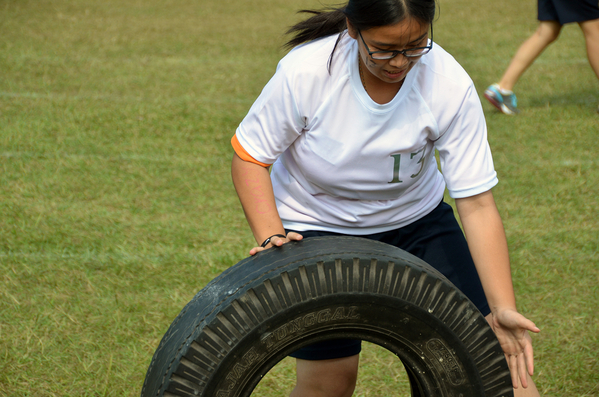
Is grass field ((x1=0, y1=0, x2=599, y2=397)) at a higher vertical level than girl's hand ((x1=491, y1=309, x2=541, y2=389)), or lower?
lower

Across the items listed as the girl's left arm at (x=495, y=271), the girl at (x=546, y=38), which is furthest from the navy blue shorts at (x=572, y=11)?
the girl's left arm at (x=495, y=271)

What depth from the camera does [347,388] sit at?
2.20 meters

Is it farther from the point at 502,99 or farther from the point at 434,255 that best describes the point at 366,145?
the point at 502,99

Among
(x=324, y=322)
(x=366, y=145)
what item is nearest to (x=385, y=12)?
(x=366, y=145)

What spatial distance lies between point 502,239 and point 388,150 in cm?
45

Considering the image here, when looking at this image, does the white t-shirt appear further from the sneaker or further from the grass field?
the sneaker

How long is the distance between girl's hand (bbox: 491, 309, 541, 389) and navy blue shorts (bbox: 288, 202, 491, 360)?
17 cm

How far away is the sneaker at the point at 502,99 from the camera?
221 inches

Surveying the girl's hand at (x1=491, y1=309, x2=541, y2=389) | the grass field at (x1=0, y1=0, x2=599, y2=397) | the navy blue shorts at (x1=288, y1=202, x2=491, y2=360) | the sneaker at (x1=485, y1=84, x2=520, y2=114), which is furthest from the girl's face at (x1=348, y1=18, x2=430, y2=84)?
the sneaker at (x1=485, y1=84, x2=520, y2=114)

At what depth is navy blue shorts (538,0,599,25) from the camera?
5262mm

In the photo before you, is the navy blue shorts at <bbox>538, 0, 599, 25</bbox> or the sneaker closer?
the navy blue shorts at <bbox>538, 0, 599, 25</bbox>

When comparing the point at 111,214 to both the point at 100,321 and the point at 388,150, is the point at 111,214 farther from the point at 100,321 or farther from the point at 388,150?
the point at 388,150

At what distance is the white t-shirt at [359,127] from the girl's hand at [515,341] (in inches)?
14.9

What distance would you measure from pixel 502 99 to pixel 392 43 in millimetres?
4264
